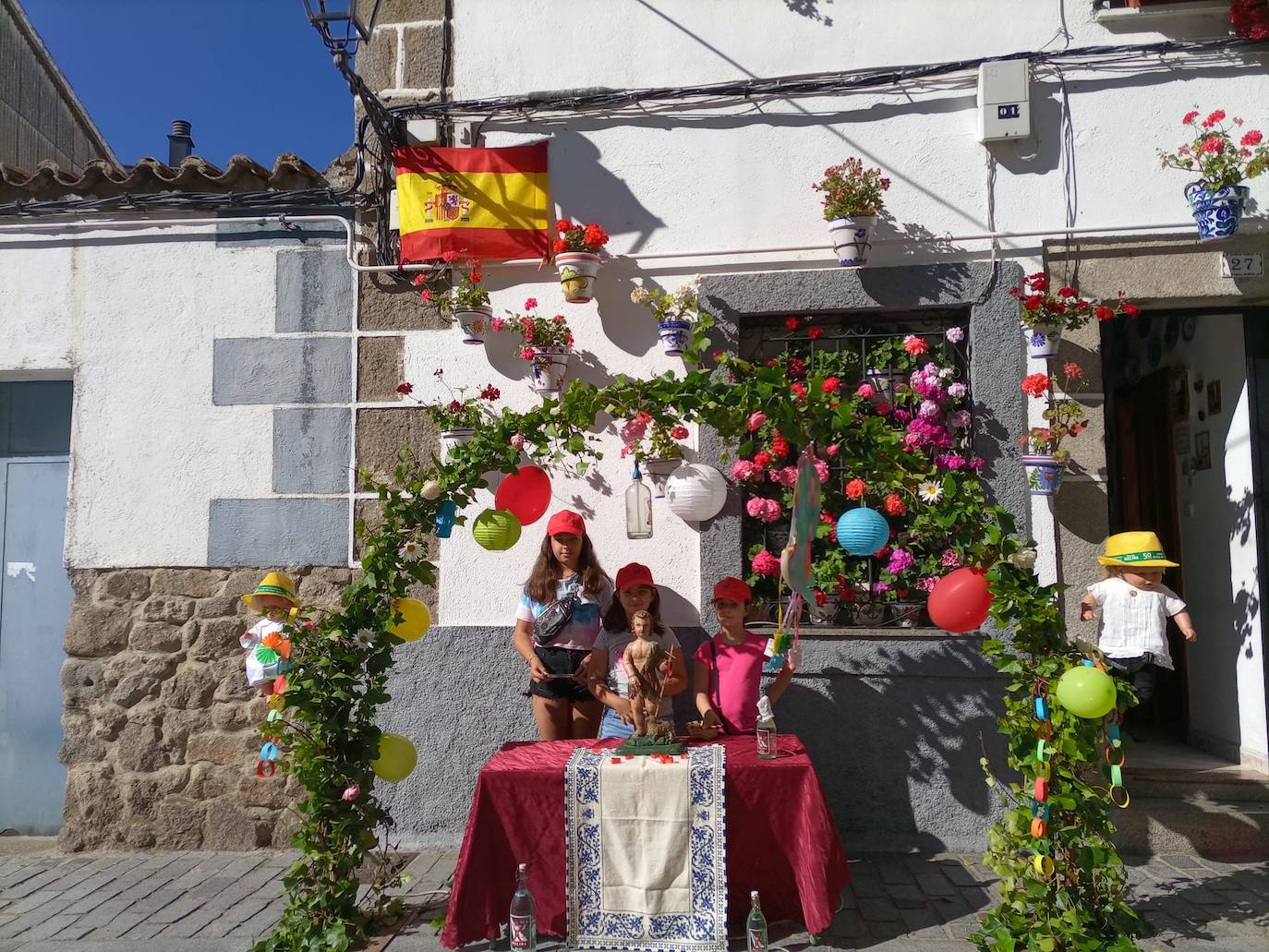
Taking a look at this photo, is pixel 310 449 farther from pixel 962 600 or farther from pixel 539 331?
pixel 962 600

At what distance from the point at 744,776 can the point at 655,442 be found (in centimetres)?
189

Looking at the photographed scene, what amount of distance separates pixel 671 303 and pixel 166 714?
3626mm

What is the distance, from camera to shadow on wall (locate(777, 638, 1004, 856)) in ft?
15.4

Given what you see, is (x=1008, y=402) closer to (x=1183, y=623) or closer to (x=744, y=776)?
(x=1183, y=623)

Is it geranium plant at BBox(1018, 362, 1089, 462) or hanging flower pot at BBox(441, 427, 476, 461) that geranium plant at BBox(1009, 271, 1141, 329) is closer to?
geranium plant at BBox(1018, 362, 1089, 462)

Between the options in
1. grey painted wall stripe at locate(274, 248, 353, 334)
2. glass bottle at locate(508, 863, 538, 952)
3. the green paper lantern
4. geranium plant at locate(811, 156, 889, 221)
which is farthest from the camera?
grey painted wall stripe at locate(274, 248, 353, 334)

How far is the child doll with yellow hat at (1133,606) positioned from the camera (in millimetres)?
4359

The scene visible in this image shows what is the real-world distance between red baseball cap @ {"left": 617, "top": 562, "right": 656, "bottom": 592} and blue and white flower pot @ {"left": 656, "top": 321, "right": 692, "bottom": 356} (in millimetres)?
1237

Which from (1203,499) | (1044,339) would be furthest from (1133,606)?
(1203,499)

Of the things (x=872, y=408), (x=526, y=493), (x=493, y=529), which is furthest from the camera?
(x=872, y=408)

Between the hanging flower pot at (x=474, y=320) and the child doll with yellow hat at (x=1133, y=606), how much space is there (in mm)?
3400

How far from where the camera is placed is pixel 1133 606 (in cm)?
443

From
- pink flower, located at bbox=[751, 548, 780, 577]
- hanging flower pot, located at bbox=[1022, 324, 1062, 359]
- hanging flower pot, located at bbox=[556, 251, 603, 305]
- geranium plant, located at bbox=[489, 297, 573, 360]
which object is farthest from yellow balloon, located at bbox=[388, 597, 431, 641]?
hanging flower pot, located at bbox=[1022, 324, 1062, 359]

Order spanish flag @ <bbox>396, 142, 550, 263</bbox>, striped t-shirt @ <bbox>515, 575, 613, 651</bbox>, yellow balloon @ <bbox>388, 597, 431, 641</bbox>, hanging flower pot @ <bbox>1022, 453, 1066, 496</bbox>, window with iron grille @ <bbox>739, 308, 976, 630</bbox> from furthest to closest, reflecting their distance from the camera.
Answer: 1. spanish flag @ <bbox>396, 142, 550, 263</bbox>
2. window with iron grille @ <bbox>739, 308, 976, 630</bbox>
3. hanging flower pot @ <bbox>1022, 453, 1066, 496</bbox>
4. striped t-shirt @ <bbox>515, 575, 613, 651</bbox>
5. yellow balloon @ <bbox>388, 597, 431, 641</bbox>
